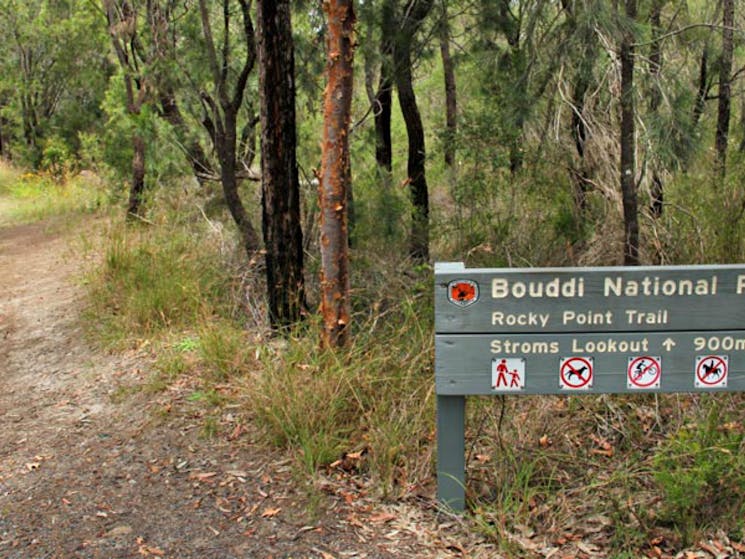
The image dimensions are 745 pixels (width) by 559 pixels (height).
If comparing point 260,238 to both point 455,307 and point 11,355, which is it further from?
point 455,307

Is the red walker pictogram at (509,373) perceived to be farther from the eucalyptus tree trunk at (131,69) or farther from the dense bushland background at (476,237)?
the eucalyptus tree trunk at (131,69)

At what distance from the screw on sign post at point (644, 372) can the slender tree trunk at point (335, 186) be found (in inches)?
85.9

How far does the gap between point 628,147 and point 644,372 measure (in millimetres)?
3584

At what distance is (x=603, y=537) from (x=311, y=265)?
4503mm

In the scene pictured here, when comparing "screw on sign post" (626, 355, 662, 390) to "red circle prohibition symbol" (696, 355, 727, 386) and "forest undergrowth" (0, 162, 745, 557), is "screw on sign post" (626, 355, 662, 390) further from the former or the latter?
"forest undergrowth" (0, 162, 745, 557)

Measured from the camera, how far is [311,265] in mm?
8000

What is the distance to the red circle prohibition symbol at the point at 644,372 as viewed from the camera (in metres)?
3.92

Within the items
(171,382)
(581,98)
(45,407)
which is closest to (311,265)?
(171,382)

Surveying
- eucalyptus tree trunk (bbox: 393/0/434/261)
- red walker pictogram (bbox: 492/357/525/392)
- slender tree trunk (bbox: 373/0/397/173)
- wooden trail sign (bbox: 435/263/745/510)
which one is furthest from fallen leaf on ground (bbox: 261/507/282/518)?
slender tree trunk (bbox: 373/0/397/173)

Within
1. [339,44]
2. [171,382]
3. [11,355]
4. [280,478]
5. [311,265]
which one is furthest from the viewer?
[311,265]

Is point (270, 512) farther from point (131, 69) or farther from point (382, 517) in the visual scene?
point (131, 69)

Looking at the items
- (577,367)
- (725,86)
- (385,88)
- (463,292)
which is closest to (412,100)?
(385,88)

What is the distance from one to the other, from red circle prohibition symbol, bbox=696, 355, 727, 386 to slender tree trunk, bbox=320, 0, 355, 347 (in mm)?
2407

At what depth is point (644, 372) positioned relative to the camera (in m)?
3.94
